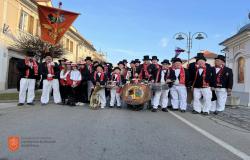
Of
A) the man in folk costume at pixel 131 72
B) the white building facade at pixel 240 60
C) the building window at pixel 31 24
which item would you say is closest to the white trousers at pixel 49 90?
the man in folk costume at pixel 131 72

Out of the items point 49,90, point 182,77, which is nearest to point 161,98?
point 182,77

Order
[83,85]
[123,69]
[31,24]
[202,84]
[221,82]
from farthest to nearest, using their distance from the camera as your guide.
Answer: [31,24]
[123,69]
[83,85]
[221,82]
[202,84]

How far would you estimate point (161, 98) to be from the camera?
13.5m

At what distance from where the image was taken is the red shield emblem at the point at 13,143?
19.1 feet

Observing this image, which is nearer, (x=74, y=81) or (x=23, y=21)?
(x=74, y=81)

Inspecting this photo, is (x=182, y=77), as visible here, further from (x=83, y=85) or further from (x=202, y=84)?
(x=83, y=85)

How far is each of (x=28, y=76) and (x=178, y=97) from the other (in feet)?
19.3

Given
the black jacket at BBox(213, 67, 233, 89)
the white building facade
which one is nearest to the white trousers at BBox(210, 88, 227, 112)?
the black jacket at BBox(213, 67, 233, 89)

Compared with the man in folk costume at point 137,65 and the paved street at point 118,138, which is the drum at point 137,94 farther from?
the paved street at point 118,138

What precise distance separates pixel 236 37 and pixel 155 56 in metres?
12.9

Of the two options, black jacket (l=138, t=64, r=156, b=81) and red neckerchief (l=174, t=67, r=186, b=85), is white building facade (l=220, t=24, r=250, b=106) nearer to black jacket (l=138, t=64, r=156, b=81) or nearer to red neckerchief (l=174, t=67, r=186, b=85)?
black jacket (l=138, t=64, r=156, b=81)

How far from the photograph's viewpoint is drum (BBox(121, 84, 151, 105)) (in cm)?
1276

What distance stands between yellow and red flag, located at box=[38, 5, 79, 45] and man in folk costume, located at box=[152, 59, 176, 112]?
493cm

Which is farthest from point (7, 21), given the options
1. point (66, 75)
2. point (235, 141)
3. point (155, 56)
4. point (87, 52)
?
point (87, 52)
